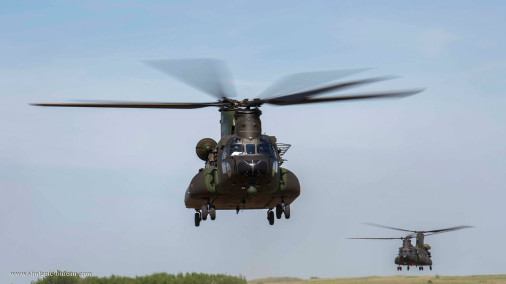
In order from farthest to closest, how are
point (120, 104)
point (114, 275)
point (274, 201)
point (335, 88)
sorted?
point (114, 275)
point (274, 201)
point (120, 104)
point (335, 88)

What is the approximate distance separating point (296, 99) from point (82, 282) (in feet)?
161

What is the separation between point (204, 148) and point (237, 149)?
418cm

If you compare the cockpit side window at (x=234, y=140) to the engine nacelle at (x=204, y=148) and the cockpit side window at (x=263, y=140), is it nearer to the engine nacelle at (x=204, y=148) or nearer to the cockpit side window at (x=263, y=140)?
the cockpit side window at (x=263, y=140)

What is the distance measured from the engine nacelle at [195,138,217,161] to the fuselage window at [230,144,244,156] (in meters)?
3.85

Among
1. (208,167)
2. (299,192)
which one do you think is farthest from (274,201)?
(208,167)

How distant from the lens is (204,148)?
3092cm

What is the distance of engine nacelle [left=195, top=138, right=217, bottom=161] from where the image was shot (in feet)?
102

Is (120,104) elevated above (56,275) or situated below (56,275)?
above

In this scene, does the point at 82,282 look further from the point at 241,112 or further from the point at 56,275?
the point at 241,112

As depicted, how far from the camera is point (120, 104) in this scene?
1085 inches

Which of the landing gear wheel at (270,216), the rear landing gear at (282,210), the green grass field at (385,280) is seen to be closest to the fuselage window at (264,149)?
the rear landing gear at (282,210)

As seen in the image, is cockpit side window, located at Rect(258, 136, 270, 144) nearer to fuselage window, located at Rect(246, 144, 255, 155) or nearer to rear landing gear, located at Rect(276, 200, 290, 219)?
fuselage window, located at Rect(246, 144, 255, 155)

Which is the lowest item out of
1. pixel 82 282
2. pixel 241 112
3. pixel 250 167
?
pixel 82 282

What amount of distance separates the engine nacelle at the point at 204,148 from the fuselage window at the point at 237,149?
3.85 m
